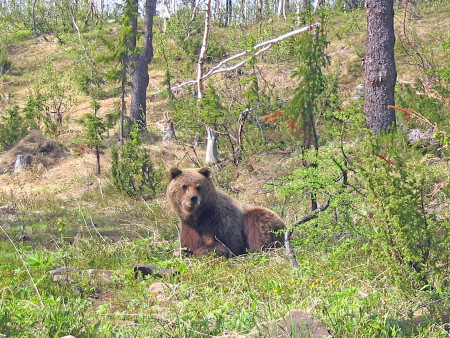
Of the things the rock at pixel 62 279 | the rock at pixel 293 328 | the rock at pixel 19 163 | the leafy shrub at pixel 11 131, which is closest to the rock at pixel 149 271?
the rock at pixel 62 279

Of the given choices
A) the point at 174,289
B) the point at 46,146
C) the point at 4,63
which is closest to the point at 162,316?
the point at 174,289

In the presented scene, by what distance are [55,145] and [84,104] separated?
8.06 meters

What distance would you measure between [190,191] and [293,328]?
3.71 m

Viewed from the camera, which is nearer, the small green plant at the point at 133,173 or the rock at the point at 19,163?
the small green plant at the point at 133,173

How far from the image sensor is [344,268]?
16.5 ft

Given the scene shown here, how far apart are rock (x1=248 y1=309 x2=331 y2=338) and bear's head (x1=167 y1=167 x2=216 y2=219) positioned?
3420mm

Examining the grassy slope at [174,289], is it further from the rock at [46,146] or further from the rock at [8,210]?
the rock at [46,146]

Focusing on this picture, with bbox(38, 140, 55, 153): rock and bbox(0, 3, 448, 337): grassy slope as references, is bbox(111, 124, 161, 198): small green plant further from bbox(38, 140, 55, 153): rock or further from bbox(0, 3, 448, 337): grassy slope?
bbox(38, 140, 55, 153): rock

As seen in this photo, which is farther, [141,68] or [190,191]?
[141,68]

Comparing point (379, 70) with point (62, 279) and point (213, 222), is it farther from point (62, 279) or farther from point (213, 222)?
point (62, 279)

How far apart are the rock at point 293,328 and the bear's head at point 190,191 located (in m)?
3.42

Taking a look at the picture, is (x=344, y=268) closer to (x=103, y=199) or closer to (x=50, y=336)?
(x=50, y=336)

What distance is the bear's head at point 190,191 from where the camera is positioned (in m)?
6.72

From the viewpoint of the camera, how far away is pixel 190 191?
679cm
